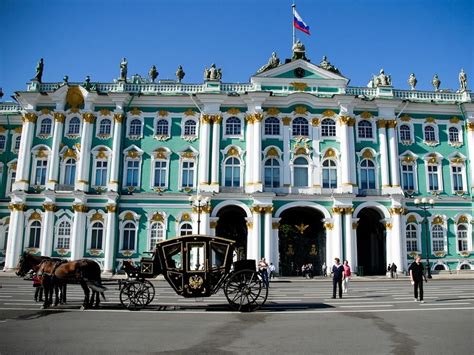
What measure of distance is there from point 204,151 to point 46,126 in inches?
577

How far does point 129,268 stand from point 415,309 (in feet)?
32.8

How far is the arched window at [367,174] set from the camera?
3769cm

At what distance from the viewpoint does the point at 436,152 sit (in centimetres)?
3884

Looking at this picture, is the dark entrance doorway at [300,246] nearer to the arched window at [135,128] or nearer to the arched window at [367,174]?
the arched window at [367,174]

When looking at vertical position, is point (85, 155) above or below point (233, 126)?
below

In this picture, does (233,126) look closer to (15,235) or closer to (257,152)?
(257,152)


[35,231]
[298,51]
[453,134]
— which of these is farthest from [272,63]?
[35,231]

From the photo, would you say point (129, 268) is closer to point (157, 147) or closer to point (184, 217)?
point (184, 217)

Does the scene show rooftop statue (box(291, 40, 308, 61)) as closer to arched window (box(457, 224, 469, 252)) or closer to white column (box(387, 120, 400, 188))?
white column (box(387, 120, 400, 188))

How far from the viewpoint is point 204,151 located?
122 feet

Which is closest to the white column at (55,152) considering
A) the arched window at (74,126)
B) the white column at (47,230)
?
the arched window at (74,126)

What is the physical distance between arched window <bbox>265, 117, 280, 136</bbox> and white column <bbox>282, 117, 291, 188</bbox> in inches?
25.5

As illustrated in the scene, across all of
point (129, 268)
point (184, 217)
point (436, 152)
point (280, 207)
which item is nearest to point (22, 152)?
point (184, 217)

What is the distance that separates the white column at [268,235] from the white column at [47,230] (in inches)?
703
